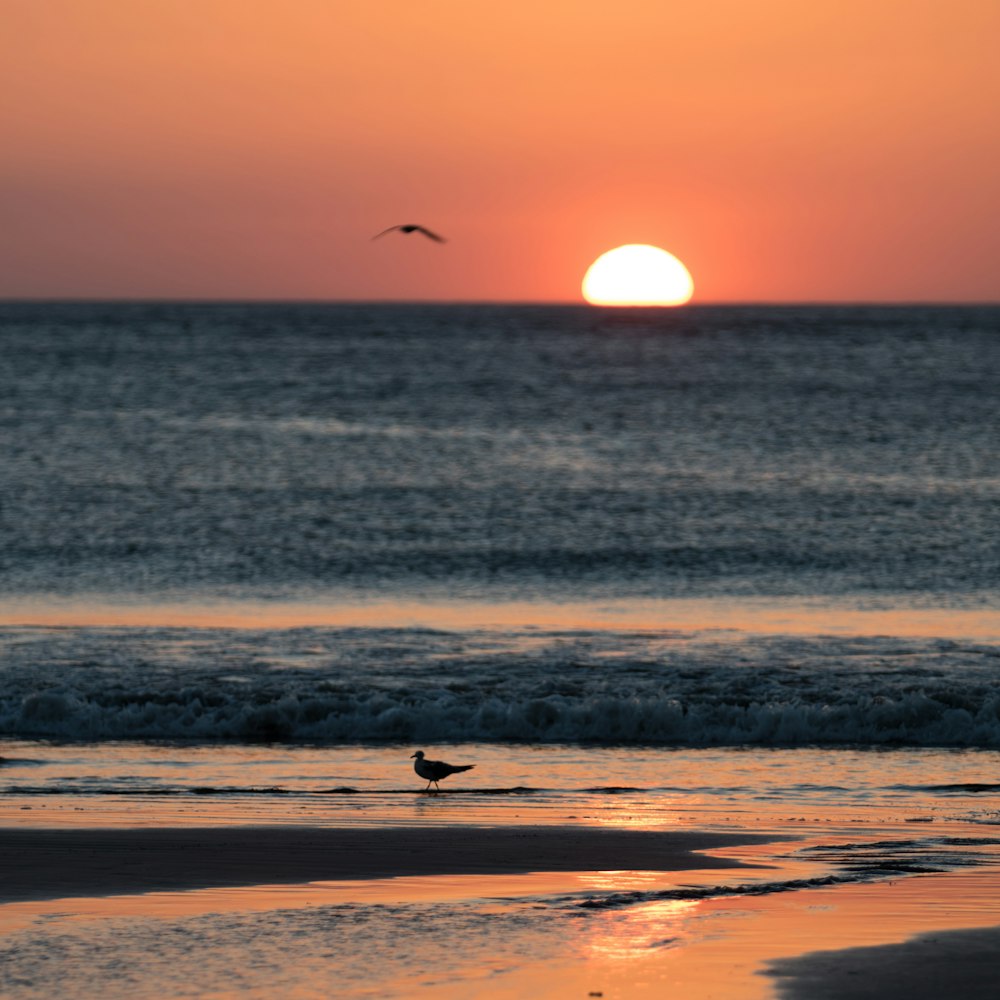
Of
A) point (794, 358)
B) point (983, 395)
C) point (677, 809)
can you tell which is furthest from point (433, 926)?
point (794, 358)

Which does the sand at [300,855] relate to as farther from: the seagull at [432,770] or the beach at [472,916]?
the seagull at [432,770]

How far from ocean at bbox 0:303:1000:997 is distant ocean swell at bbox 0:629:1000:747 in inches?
2.1

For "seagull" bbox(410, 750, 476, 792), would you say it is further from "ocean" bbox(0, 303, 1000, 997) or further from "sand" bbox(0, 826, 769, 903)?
"sand" bbox(0, 826, 769, 903)

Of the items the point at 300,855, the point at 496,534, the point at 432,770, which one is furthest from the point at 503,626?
the point at 300,855

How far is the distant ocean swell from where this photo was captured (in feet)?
62.1

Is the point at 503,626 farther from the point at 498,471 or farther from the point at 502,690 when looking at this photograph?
the point at 498,471

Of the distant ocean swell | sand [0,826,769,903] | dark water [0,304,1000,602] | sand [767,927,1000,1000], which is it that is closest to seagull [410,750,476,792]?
sand [0,826,769,903]

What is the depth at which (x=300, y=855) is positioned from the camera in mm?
12141

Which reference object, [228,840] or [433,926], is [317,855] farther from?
[433,926]

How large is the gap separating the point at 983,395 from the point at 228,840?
62.2 metres

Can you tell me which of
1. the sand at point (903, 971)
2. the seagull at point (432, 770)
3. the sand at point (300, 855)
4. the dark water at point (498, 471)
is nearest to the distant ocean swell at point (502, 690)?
the seagull at point (432, 770)

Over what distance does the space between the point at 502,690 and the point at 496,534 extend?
47.1 feet

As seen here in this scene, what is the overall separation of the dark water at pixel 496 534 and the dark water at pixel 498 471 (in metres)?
0.16

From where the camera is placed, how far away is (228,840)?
41.4 ft
